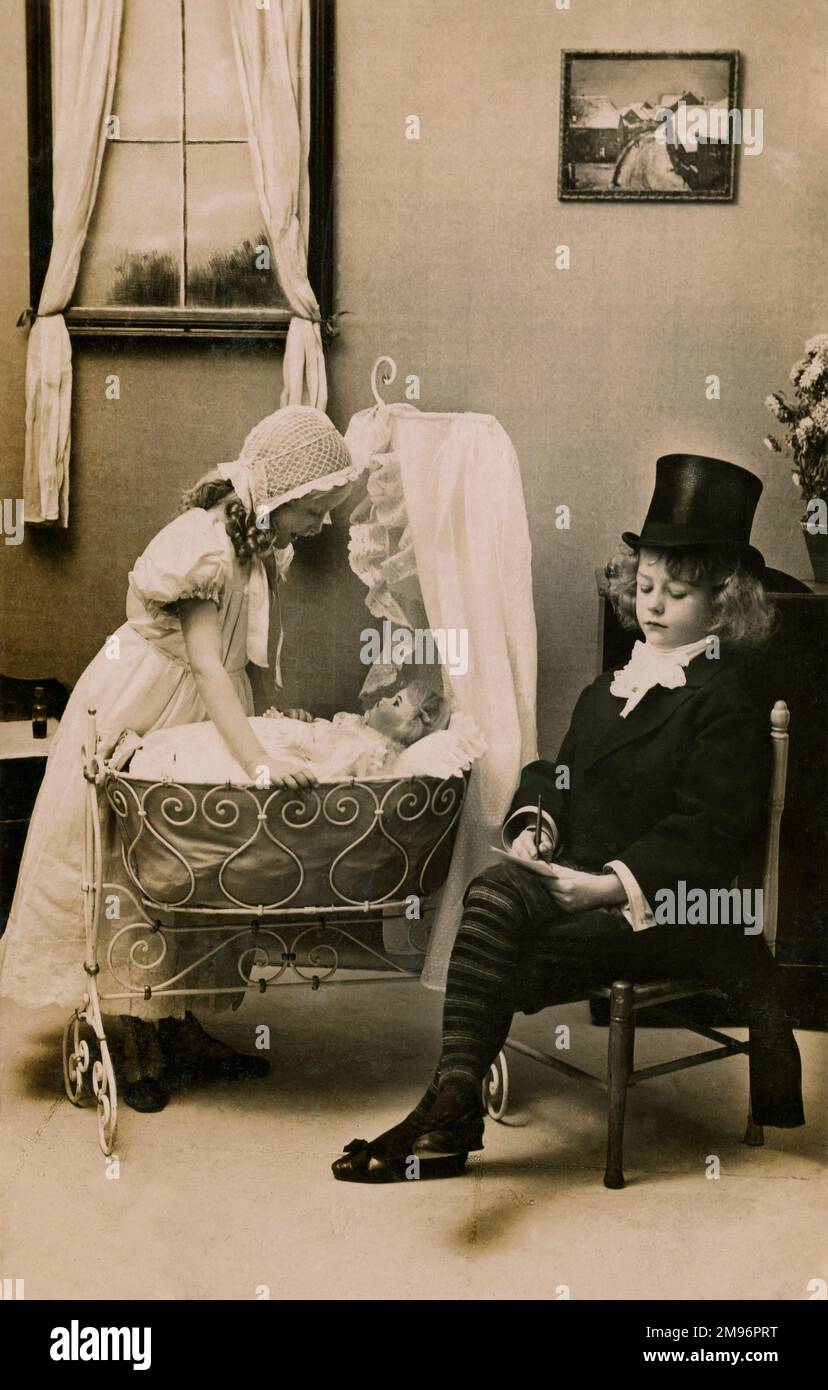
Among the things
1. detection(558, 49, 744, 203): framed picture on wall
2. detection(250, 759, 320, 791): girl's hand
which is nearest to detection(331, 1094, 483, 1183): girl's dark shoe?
→ detection(250, 759, 320, 791): girl's hand

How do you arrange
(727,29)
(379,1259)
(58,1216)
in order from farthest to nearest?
(727,29)
(58,1216)
(379,1259)

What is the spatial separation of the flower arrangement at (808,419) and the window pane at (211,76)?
1162 mm

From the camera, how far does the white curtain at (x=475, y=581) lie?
2547 millimetres

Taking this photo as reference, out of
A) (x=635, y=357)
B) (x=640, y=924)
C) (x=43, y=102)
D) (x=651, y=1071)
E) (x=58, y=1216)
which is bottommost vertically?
(x=58, y=1216)

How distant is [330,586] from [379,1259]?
4.16ft

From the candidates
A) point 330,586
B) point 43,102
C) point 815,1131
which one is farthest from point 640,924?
point 43,102

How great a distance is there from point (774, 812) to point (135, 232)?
161 cm

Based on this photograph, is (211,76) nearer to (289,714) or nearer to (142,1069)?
(289,714)

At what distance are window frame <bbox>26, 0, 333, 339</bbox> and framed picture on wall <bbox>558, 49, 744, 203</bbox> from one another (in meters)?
0.45

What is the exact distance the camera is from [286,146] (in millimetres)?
2582

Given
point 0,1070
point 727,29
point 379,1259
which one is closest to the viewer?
point 379,1259

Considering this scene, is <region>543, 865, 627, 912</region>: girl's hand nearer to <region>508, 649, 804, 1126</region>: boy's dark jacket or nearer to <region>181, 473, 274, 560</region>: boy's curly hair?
<region>508, 649, 804, 1126</region>: boy's dark jacket

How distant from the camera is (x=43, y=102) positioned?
99.1 inches

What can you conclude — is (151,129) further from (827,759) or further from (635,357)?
(827,759)
